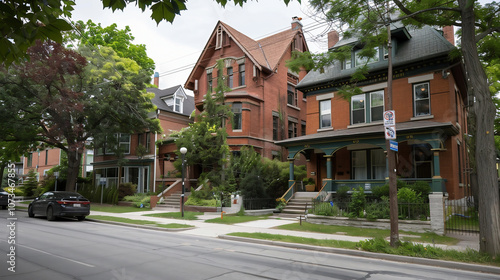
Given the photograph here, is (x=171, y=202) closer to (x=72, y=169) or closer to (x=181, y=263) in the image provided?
(x=72, y=169)

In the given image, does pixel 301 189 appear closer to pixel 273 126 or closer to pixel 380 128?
pixel 380 128

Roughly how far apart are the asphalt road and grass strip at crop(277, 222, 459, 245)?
3.92m

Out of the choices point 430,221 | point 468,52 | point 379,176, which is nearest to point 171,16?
point 468,52

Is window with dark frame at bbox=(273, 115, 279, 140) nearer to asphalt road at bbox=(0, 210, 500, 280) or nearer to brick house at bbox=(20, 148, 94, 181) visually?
asphalt road at bbox=(0, 210, 500, 280)

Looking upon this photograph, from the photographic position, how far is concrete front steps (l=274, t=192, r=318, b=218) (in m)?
19.7

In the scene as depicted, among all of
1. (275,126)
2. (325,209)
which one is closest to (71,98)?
(275,126)

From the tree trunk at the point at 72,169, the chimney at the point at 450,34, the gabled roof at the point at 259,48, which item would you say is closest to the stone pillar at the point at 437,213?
the chimney at the point at 450,34

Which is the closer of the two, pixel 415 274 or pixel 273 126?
pixel 415 274

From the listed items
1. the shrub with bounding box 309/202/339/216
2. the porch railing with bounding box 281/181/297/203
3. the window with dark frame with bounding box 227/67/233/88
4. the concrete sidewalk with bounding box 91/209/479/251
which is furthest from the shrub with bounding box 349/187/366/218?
the window with dark frame with bounding box 227/67/233/88

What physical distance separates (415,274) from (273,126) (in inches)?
908

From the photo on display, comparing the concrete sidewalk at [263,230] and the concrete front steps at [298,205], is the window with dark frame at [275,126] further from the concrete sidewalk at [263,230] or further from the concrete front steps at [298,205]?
the concrete sidewalk at [263,230]

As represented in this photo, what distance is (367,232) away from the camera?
14.2m

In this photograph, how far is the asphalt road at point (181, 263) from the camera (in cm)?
709

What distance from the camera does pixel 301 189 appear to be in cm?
2322
